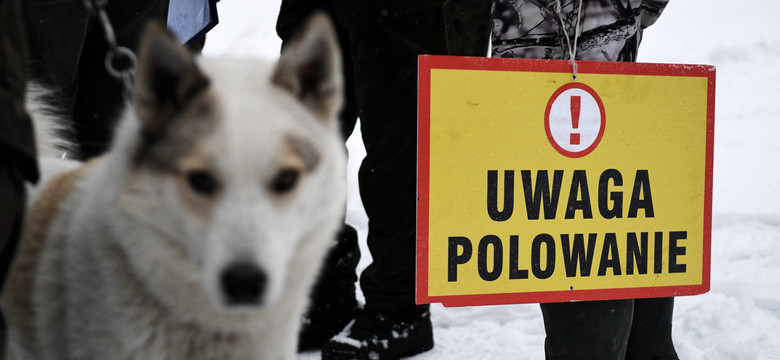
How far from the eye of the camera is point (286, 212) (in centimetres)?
110

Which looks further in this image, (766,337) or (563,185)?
(766,337)

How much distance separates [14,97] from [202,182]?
287 millimetres

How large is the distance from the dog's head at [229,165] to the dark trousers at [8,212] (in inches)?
5.9

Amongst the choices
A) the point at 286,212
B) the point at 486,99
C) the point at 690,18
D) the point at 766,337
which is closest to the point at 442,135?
the point at 486,99

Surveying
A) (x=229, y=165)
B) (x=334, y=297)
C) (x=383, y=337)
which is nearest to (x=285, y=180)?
(x=229, y=165)

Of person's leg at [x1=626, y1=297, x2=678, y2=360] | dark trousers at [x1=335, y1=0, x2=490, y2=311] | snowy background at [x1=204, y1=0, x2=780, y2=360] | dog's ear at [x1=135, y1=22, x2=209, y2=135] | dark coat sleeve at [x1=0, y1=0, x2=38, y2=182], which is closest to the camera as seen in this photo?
dark coat sleeve at [x1=0, y1=0, x2=38, y2=182]

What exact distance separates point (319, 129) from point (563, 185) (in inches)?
33.1

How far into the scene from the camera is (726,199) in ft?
15.4

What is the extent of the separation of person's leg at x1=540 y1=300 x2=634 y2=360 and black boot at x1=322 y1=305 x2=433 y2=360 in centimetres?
81

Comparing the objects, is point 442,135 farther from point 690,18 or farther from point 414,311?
point 690,18

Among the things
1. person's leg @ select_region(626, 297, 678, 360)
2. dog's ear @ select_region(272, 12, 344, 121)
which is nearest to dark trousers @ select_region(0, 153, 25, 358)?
dog's ear @ select_region(272, 12, 344, 121)

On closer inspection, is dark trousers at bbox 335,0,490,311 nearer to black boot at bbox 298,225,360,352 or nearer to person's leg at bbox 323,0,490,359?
person's leg at bbox 323,0,490,359

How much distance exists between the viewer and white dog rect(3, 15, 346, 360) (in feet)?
3.44

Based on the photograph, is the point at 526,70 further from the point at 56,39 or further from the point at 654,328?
the point at 56,39
